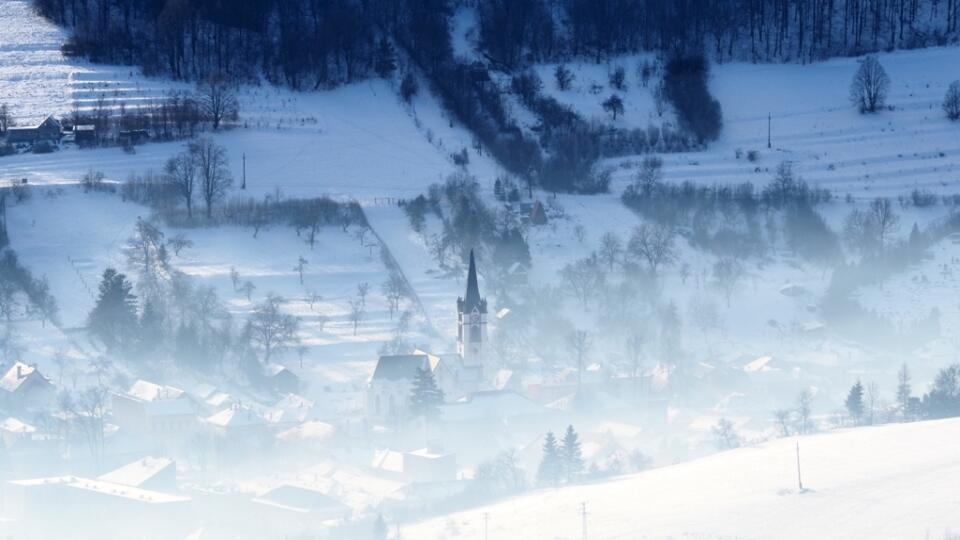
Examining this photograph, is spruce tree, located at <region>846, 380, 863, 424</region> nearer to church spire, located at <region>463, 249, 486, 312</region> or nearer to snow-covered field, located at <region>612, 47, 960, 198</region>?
church spire, located at <region>463, 249, 486, 312</region>

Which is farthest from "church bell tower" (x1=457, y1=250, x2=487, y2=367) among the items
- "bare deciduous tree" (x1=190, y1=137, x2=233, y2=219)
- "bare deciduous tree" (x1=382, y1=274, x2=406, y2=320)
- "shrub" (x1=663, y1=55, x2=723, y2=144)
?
"shrub" (x1=663, y1=55, x2=723, y2=144)

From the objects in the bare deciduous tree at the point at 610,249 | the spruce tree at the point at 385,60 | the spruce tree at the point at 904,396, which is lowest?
the spruce tree at the point at 904,396

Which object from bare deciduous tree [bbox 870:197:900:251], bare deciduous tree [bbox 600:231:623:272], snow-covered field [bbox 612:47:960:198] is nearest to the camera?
bare deciduous tree [bbox 600:231:623:272]

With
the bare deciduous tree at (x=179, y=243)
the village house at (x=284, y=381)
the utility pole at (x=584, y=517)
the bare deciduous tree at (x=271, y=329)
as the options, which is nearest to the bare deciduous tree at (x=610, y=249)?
the bare deciduous tree at (x=271, y=329)

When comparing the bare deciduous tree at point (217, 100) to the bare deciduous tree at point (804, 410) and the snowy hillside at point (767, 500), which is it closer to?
the bare deciduous tree at point (804, 410)

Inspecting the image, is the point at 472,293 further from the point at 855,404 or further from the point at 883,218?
the point at 883,218

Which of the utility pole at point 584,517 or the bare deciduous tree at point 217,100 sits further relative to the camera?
the bare deciduous tree at point 217,100

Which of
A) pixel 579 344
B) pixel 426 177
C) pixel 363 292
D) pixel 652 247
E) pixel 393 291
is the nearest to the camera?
pixel 579 344

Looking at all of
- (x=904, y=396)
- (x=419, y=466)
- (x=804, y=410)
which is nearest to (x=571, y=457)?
(x=419, y=466)
